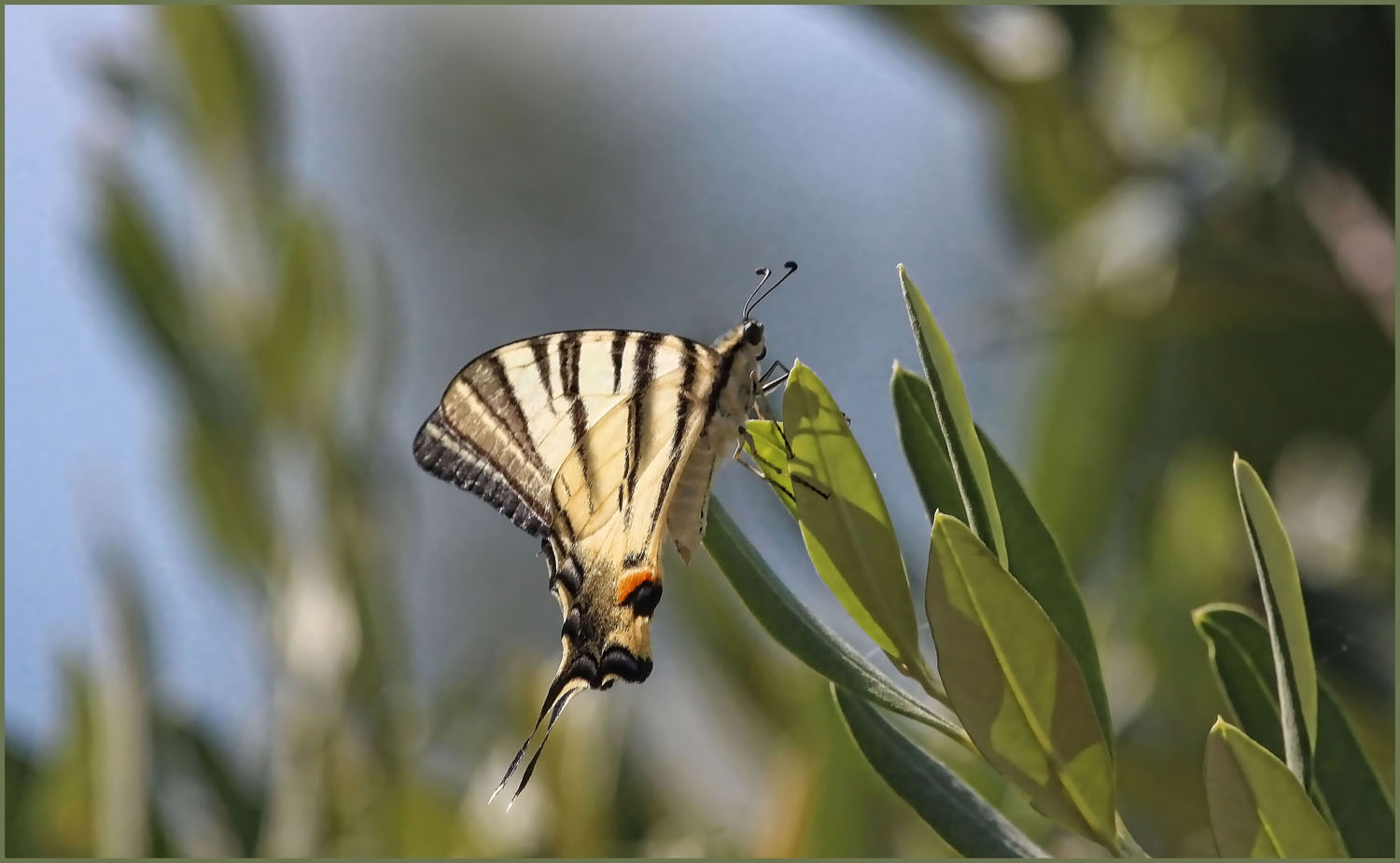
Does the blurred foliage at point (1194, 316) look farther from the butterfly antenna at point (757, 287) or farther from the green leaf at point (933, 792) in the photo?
the green leaf at point (933, 792)

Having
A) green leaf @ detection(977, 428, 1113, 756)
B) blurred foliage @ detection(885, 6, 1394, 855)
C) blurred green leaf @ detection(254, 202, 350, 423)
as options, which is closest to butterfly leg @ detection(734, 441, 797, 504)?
green leaf @ detection(977, 428, 1113, 756)

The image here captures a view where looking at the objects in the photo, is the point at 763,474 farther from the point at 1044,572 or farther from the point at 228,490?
the point at 228,490

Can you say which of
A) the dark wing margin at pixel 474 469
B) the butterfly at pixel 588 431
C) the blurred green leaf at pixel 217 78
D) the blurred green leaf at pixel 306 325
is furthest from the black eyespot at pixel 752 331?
the blurred green leaf at pixel 217 78

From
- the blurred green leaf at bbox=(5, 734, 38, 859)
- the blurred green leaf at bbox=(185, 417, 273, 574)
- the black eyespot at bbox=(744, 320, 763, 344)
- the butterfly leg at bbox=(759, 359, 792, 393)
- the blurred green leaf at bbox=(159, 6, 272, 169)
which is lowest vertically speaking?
the blurred green leaf at bbox=(5, 734, 38, 859)

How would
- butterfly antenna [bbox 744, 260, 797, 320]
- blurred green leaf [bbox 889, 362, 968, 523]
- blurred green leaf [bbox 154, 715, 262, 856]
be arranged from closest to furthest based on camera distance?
blurred green leaf [bbox 889, 362, 968, 523]
butterfly antenna [bbox 744, 260, 797, 320]
blurred green leaf [bbox 154, 715, 262, 856]

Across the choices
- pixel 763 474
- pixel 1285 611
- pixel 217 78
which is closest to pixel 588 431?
pixel 763 474

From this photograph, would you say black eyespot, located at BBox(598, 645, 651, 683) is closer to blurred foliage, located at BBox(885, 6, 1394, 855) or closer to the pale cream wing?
the pale cream wing
